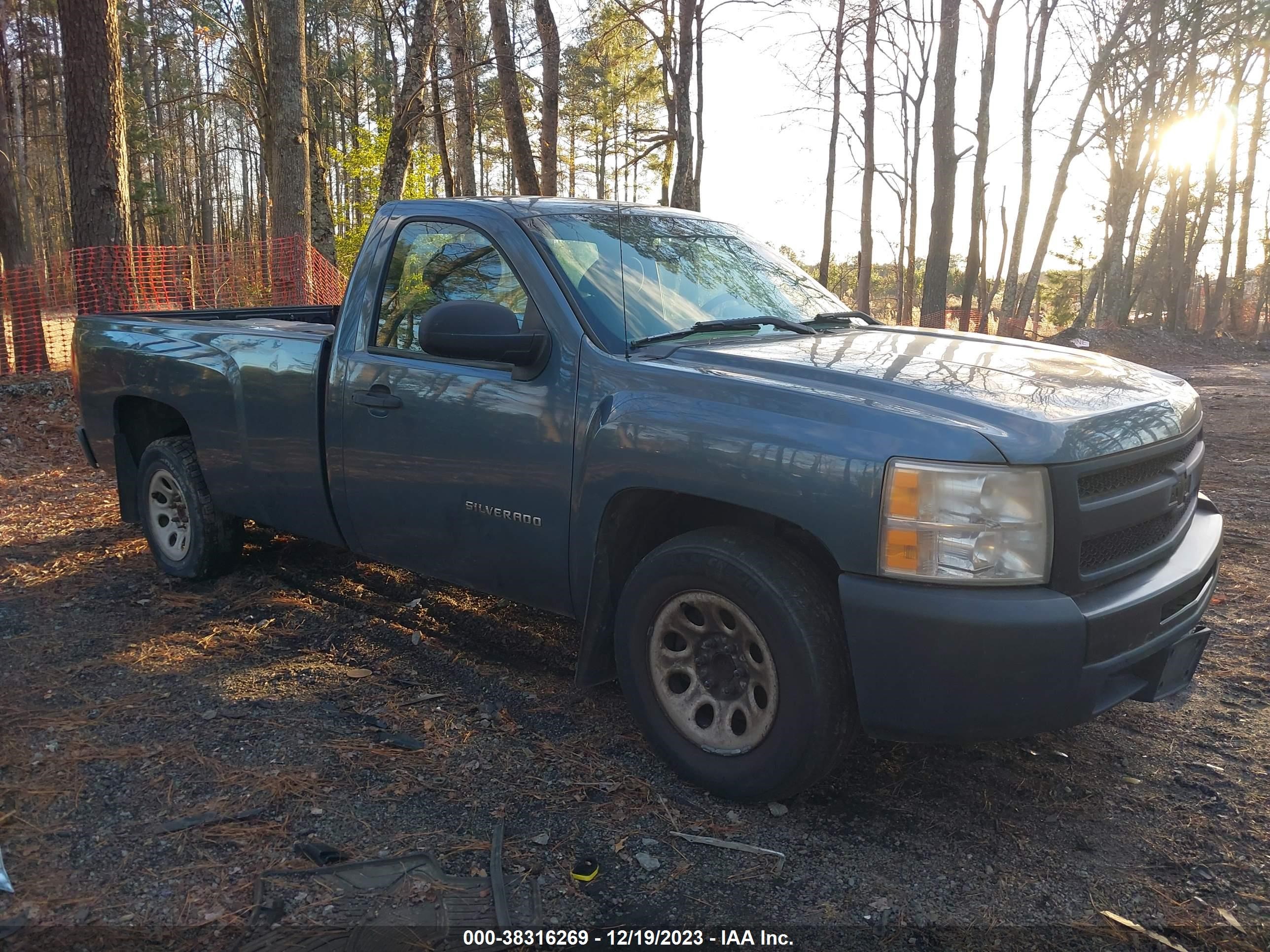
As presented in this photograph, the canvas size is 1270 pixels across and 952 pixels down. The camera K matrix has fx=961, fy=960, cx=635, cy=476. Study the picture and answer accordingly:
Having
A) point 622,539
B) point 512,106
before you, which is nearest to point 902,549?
point 622,539

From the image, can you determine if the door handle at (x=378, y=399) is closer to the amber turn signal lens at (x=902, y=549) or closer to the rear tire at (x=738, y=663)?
the rear tire at (x=738, y=663)

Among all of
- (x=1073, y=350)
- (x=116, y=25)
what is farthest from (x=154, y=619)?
(x=116, y=25)

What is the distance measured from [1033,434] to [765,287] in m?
1.77

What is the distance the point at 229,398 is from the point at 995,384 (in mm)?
3533

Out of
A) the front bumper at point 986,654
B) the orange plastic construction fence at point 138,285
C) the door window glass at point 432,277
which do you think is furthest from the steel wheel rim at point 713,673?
the orange plastic construction fence at point 138,285

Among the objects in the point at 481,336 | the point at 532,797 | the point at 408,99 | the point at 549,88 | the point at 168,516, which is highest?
the point at 549,88

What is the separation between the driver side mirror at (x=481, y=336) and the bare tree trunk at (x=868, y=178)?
70.8 ft

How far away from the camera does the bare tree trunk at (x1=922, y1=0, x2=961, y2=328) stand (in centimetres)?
1498

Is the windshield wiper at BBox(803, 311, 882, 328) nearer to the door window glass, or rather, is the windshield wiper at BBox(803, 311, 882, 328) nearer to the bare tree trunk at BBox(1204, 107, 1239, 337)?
the door window glass

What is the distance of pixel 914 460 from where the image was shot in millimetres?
2564

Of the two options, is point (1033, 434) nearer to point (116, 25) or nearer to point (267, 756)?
point (267, 756)

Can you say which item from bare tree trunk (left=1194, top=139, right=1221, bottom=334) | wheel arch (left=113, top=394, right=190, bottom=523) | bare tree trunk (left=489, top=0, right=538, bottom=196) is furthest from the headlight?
bare tree trunk (left=1194, top=139, right=1221, bottom=334)

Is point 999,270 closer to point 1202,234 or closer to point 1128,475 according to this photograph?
point 1202,234

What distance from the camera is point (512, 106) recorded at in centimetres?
1323
